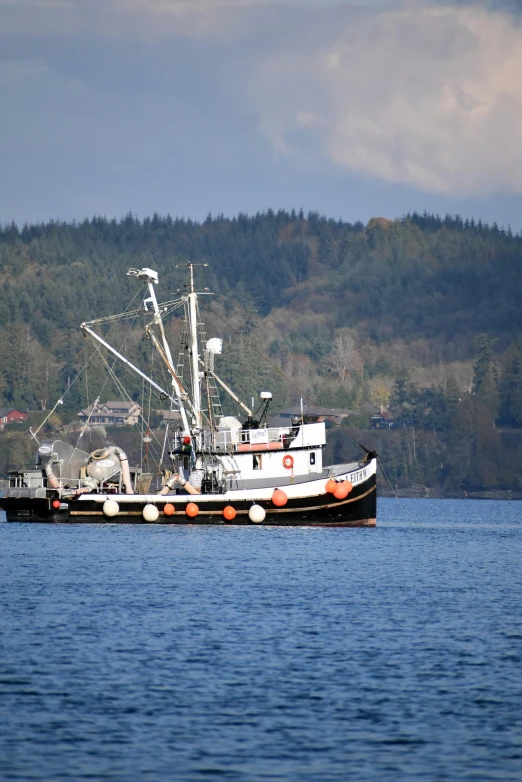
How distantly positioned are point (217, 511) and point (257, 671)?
143 ft

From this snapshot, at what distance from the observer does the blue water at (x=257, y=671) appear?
24.8m

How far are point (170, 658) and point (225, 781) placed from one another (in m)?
11.1

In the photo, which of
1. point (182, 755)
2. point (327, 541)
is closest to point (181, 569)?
point (327, 541)

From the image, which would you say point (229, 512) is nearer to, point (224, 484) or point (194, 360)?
point (224, 484)

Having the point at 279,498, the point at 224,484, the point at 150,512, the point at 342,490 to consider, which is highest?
the point at 224,484

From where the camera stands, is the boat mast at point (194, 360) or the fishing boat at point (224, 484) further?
the boat mast at point (194, 360)

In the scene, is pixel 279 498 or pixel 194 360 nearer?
pixel 279 498

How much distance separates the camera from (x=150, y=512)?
76.4 meters

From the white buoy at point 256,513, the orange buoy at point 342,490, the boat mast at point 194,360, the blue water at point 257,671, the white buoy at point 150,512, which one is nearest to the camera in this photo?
the blue water at point 257,671

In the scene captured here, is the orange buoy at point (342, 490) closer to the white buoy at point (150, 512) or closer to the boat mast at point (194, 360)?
the boat mast at point (194, 360)

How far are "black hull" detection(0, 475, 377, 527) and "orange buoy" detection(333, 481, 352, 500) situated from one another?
0.35 metres

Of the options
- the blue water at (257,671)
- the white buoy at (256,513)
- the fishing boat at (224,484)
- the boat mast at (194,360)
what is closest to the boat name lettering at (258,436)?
the fishing boat at (224,484)

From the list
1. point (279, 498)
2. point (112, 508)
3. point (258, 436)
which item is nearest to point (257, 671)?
point (279, 498)

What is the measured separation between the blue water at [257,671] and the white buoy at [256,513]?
1359 cm
